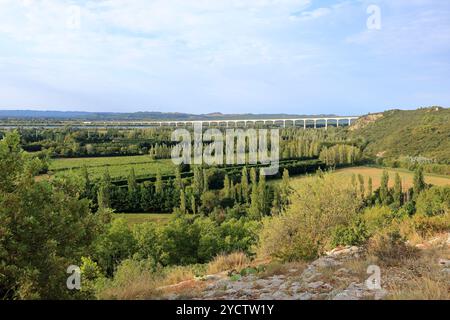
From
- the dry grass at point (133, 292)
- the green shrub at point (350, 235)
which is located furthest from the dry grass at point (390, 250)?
the dry grass at point (133, 292)

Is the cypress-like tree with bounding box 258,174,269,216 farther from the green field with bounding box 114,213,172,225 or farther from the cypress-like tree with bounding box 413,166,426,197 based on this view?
the cypress-like tree with bounding box 413,166,426,197

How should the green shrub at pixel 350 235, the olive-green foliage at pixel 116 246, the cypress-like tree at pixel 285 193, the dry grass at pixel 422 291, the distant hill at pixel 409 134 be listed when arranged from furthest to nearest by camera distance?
the distant hill at pixel 409 134, the olive-green foliage at pixel 116 246, the cypress-like tree at pixel 285 193, the green shrub at pixel 350 235, the dry grass at pixel 422 291

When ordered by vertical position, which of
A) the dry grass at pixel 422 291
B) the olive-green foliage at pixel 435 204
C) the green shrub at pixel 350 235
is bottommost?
the olive-green foliage at pixel 435 204

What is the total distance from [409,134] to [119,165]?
79853 millimetres

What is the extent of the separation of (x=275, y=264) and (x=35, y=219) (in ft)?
18.5

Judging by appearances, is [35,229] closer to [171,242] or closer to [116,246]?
[116,246]

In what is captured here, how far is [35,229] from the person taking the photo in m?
7.20

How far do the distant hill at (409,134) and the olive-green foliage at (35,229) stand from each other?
90.8 m

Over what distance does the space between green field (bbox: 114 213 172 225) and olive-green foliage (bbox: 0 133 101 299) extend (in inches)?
1847

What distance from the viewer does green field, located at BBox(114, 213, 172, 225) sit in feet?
181

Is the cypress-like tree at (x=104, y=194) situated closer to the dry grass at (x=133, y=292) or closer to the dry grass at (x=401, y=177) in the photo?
the dry grass at (x=401, y=177)

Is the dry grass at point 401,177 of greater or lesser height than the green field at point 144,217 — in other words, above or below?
above

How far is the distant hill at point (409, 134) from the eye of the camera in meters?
96.7
